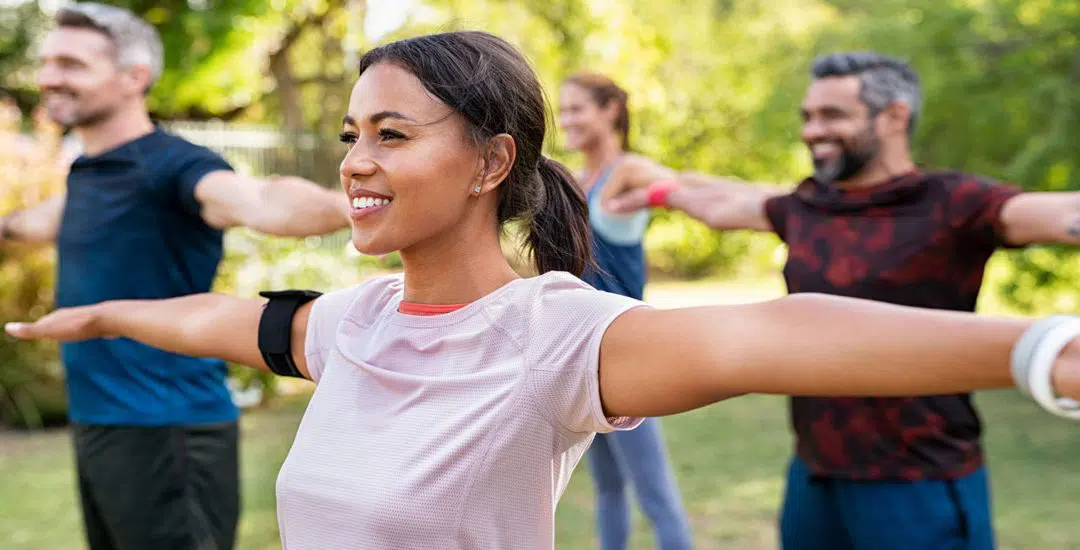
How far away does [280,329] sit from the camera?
2229 millimetres

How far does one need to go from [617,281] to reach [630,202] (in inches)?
18.2


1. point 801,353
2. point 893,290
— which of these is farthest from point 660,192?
point 801,353

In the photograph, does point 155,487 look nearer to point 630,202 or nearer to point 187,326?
point 187,326

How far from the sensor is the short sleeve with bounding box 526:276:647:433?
1697mm

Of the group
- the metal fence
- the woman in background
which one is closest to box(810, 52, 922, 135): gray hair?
the woman in background

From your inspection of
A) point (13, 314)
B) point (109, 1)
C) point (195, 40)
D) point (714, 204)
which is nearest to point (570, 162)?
point (195, 40)

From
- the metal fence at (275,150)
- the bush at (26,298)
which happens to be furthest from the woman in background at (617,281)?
the metal fence at (275,150)

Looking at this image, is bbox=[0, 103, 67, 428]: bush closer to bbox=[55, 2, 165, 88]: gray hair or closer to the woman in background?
bbox=[55, 2, 165, 88]: gray hair

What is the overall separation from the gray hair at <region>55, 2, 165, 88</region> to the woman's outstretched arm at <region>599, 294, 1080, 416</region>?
9.44 feet

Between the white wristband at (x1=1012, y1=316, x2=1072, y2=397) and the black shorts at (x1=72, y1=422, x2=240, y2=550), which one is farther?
the black shorts at (x1=72, y1=422, x2=240, y2=550)

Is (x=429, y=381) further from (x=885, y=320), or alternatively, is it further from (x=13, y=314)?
(x=13, y=314)

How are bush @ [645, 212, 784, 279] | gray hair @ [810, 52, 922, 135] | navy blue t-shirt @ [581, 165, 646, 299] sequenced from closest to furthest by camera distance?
gray hair @ [810, 52, 922, 135] < navy blue t-shirt @ [581, 165, 646, 299] < bush @ [645, 212, 784, 279]

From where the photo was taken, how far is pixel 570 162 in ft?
57.8

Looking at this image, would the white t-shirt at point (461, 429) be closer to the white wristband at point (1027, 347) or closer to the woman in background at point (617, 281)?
the white wristband at point (1027, 347)
